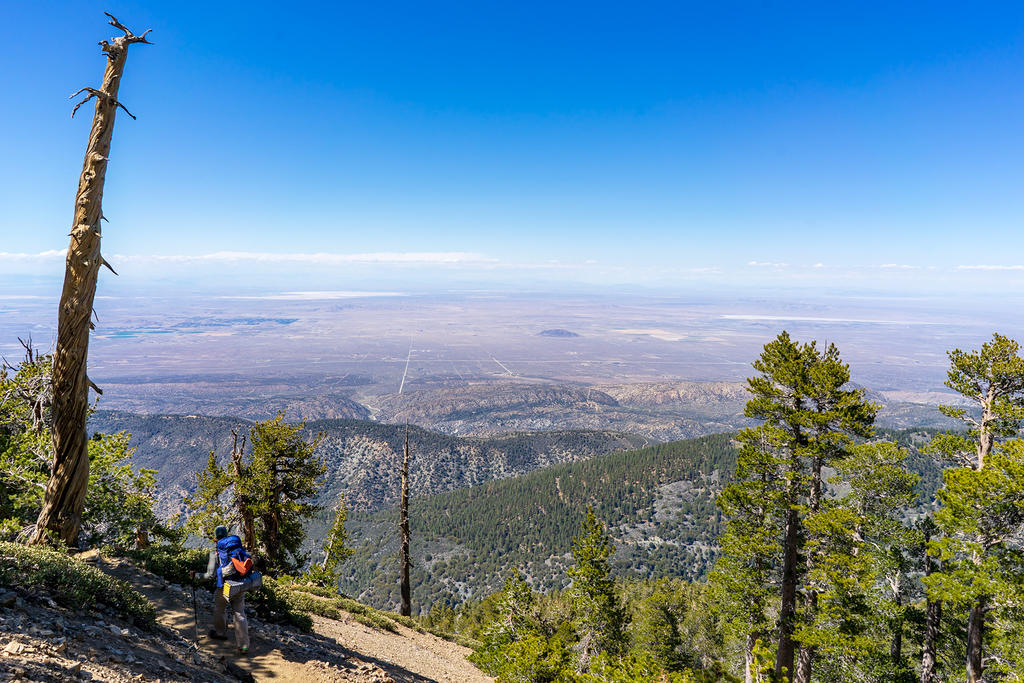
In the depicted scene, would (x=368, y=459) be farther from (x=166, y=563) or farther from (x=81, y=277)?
(x=81, y=277)

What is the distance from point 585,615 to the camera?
24.1 meters

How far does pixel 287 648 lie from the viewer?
9383mm

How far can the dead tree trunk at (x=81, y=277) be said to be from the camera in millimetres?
7988

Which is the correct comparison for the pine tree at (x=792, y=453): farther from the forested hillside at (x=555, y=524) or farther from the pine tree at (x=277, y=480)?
the forested hillside at (x=555, y=524)

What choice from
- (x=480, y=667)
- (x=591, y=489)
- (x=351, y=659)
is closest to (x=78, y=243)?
(x=351, y=659)

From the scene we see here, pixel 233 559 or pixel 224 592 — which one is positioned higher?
pixel 233 559

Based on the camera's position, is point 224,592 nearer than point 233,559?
Yes

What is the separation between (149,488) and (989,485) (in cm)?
2883

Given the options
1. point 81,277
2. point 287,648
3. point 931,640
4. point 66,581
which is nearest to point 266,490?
point 287,648

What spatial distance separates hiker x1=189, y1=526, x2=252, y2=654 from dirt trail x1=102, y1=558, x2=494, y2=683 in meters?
0.26

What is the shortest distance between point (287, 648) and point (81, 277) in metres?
8.48

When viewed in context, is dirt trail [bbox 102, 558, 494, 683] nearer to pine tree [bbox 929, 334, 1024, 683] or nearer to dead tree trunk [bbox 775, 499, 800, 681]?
dead tree trunk [bbox 775, 499, 800, 681]

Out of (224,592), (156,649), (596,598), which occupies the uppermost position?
(224,592)

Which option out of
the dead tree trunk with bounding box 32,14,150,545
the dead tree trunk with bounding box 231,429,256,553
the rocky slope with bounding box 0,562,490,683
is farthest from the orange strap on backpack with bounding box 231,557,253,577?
the dead tree trunk with bounding box 231,429,256,553
